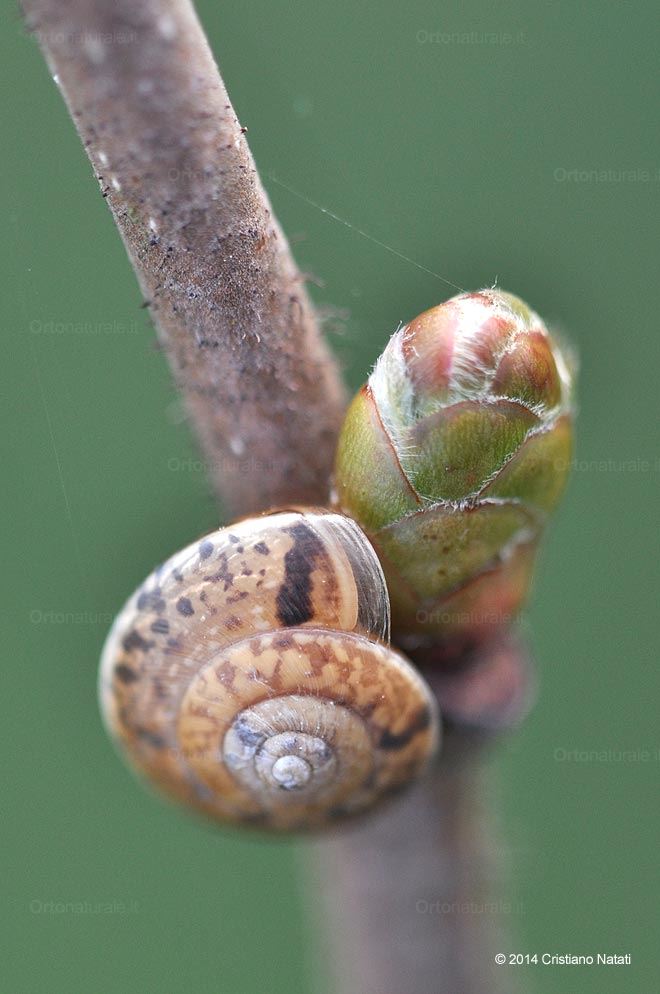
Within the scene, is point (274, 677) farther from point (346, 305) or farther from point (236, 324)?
point (346, 305)

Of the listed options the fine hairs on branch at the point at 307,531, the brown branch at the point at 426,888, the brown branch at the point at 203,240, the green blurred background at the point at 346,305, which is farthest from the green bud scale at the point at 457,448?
the green blurred background at the point at 346,305

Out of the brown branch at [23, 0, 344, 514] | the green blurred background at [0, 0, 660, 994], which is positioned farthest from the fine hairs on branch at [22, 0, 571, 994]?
the green blurred background at [0, 0, 660, 994]

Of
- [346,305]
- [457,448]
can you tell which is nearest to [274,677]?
[457,448]

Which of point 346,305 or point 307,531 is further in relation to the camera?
point 346,305

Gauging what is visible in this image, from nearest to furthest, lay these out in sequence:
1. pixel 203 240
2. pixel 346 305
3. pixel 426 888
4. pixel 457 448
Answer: pixel 203 240, pixel 457 448, pixel 426 888, pixel 346 305

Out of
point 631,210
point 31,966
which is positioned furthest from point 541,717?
point 31,966

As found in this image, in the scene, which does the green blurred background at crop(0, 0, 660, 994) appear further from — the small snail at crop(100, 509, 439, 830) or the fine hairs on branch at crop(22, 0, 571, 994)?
the small snail at crop(100, 509, 439, 830)

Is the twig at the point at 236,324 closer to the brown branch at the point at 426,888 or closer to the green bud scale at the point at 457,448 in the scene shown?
the brown branch at the point at 426,888

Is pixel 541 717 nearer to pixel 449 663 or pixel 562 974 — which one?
pixel 562 974
